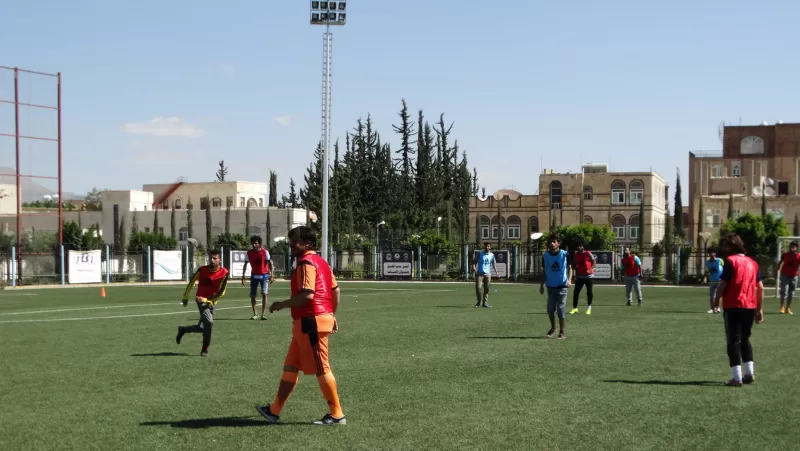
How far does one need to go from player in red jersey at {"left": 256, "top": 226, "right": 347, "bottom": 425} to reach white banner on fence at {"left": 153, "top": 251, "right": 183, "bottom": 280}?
167ft

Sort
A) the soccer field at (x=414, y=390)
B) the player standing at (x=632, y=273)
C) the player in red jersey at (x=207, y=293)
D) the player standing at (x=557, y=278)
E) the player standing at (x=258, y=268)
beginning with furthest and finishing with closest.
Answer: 1. the player standing at (x=632, y=273)
2. the player standing at (x=258, y=268)
3. the player standing at (x=557, y=278)
4. the player in red jersey at (x=207, y=293)
5. the soccer field at (x=414, y=390)

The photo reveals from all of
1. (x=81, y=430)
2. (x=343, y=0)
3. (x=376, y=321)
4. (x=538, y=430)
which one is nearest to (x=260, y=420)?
(x=81, y=430)

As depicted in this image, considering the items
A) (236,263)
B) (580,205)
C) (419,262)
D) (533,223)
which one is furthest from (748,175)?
(236,263)

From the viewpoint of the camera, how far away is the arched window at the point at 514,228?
101 m

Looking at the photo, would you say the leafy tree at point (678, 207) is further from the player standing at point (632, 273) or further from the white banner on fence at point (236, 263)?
the player standing at point (632, 273)

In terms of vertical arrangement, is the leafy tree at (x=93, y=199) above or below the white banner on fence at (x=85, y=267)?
above

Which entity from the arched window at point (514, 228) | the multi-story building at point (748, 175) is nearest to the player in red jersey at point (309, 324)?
the multi-story building at point (748, 175)

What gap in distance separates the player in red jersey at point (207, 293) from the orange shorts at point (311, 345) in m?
6.09

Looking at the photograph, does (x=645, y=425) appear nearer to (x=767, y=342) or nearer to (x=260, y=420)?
(x=260, y=420)

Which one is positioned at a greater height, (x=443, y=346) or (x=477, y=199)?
(x=477, y=199)

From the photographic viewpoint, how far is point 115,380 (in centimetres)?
1173

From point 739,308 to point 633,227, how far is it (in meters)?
87.3

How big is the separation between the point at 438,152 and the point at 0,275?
193 feet

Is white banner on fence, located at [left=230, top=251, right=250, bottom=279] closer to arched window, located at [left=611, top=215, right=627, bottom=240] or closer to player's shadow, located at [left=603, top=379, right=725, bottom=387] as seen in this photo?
player's shadow, located at [left=603, top=379, right=725, bottom=387]
